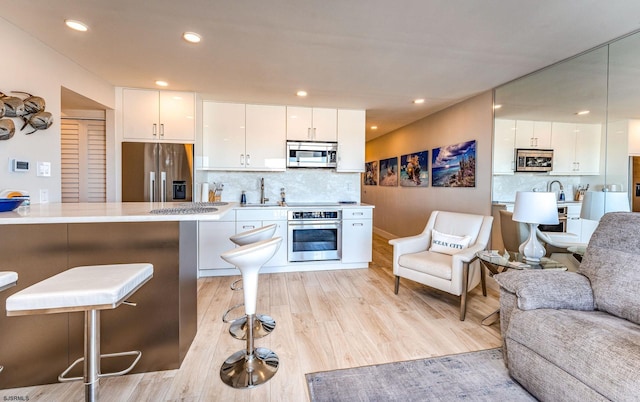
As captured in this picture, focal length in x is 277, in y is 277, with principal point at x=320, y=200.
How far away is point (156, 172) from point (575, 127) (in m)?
4.49

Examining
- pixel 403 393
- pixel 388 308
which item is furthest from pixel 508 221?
pixel 403 393

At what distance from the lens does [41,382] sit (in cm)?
167

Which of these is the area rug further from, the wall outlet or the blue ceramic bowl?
the wall outlet

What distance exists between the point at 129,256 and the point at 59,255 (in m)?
0.38

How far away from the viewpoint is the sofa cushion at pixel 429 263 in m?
2.64

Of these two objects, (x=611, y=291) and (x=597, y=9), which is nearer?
(x=611, y=291)

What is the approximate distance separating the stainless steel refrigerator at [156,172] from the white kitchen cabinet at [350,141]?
6.87 feet

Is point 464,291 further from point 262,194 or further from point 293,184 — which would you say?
point 262,194

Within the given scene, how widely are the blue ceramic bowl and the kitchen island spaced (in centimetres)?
4

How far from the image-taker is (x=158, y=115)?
A: 3469 mm

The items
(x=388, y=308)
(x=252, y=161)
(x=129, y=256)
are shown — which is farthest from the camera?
(x=252, y=161)

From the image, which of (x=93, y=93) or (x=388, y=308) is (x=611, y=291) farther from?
(x=93, y=93)

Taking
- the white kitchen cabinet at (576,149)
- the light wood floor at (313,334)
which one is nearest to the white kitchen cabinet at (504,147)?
the white kitchen cabinet at (576,149)

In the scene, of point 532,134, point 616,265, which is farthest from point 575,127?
point 616,265
